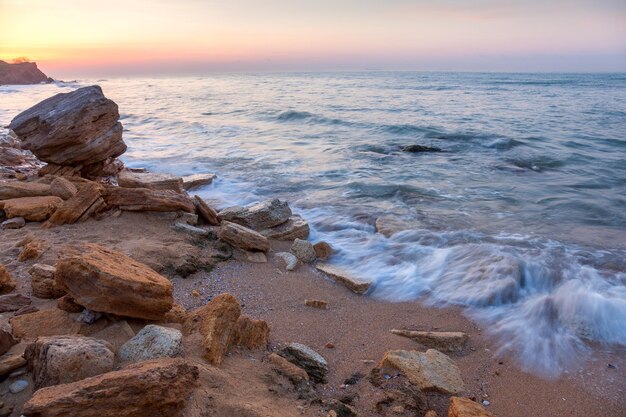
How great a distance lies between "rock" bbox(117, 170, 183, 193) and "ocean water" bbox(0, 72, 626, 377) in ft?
4.63

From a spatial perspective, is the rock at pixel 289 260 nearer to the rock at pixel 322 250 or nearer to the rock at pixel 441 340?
the rock at pixel 322 250

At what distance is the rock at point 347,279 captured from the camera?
198 inches

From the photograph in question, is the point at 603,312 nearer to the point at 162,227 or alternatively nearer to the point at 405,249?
the point at 405,249

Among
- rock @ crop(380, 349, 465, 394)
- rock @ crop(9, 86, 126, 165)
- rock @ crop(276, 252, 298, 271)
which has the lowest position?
rock @ crop(276, 252, 298, 271)

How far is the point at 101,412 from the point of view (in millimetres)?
2055

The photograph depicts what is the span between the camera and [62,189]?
6.40 metres

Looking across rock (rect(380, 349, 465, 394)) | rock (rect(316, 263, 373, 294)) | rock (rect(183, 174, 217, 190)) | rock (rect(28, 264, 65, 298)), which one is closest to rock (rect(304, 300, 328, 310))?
rock (rect(316, 263, 373, 294))

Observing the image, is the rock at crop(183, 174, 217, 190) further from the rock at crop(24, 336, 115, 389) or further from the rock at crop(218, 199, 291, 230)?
the rock at crop(24, 336, 115, 389)

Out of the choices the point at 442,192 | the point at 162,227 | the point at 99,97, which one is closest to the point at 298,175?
the point at 442,192

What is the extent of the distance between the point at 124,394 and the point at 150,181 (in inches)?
212

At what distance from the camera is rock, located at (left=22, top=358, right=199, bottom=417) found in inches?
78.3

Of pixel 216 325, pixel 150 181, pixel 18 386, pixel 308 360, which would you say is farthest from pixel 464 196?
pixel 18 386

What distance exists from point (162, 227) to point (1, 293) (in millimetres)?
2222

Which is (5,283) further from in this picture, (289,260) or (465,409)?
(465,409)
